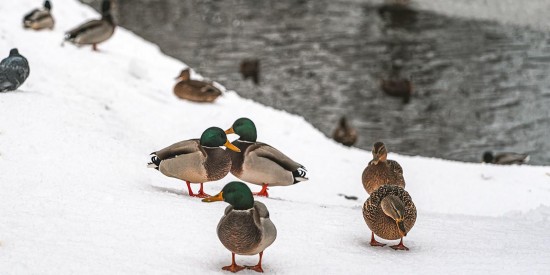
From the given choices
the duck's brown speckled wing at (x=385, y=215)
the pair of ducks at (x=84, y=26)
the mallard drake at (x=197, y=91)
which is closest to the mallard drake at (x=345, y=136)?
the mallard drake at (x=197, y=91)

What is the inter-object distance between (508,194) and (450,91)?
9.02m

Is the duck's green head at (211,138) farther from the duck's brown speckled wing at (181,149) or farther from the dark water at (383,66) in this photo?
the dark water at (383,66)

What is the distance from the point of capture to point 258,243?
4898 mm

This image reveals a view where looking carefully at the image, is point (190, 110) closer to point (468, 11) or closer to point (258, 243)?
point (258, 243)

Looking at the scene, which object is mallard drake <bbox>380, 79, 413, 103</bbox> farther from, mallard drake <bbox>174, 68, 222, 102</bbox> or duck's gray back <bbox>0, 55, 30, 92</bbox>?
duck's gray back <bbox>0, 55, 30, 92</bbox>

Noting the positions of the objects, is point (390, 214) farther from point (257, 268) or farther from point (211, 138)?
point (211, 138)

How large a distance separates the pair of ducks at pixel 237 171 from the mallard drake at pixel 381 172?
0.70 meters

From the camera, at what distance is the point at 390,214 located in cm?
586

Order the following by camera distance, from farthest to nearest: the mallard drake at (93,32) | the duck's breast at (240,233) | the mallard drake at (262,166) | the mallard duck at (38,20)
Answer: the mallard duck at (38,20), the mallard drake at (93,32), the mallard drake at (262,166), the duck's breast at (240,233)

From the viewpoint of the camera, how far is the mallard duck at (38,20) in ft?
43.2

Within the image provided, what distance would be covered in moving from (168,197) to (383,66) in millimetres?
13929

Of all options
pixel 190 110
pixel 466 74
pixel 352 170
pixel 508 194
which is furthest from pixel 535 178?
pixel 466 74

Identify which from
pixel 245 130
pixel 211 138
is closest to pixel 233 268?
pixel 211 138

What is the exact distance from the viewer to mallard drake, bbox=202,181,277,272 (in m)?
4.88
